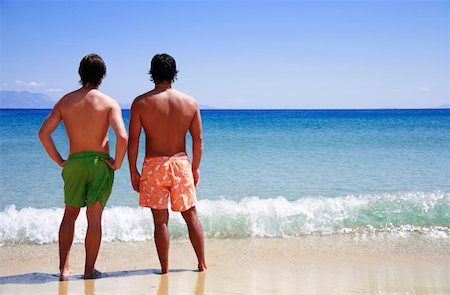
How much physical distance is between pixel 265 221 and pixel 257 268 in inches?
60.8

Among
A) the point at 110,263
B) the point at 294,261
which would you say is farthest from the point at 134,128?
the point at 294,261

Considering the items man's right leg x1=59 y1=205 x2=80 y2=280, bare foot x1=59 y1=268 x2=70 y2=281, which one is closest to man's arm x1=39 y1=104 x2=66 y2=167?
man's right leg x1=59 y1=205 x2=80 y2=280

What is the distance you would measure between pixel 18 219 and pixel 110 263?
187cm

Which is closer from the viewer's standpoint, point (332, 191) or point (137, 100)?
point (137, 100)

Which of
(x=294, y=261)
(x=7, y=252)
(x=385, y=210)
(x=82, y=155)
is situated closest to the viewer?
(x=82, y=155)

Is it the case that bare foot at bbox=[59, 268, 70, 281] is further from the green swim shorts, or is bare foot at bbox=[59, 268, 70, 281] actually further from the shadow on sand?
the green swim shorts

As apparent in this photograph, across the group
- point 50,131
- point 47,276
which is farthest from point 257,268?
point 50,131

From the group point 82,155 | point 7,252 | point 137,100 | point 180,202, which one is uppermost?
point 137,100

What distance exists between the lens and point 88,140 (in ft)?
12.1

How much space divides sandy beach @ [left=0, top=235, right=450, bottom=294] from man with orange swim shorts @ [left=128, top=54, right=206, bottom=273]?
1.58 feet

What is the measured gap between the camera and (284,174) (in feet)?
33.9

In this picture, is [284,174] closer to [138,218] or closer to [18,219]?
[138,218]

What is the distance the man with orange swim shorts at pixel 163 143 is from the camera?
3752mm

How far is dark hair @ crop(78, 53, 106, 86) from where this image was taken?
11.9ft
